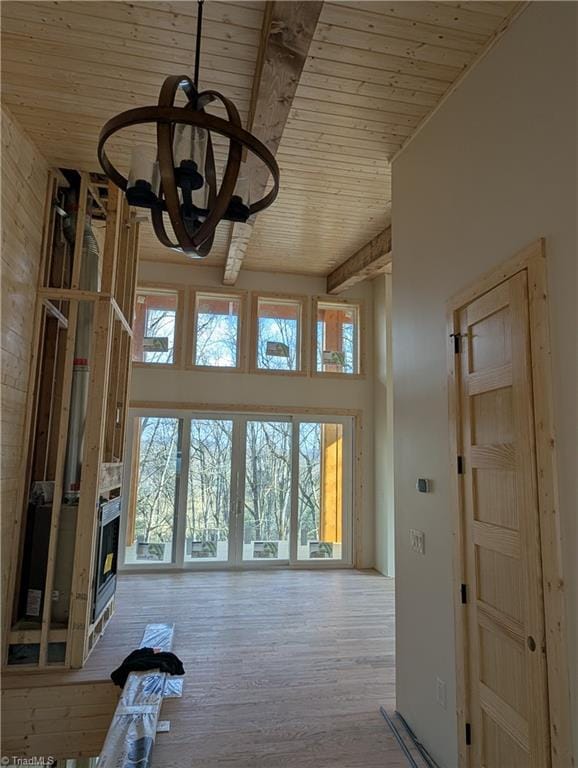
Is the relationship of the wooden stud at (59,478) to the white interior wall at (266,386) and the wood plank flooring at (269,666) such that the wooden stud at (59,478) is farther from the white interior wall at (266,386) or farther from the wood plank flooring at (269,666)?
the white interior wall at (266,386)

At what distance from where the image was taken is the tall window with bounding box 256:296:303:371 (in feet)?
22.4

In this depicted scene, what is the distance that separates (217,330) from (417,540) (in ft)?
15.3

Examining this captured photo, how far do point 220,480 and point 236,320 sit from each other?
233cm

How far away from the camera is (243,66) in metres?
2.71

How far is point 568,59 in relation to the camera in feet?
5.86

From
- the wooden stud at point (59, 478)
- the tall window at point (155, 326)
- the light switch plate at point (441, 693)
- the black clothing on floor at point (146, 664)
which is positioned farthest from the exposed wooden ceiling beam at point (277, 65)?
the tall window at point (155, 326)

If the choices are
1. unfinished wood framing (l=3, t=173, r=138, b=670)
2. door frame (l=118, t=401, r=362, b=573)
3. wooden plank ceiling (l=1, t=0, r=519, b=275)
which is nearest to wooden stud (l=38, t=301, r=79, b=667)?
unfinished wood framing (l=3, t=173, r=138, b=670)

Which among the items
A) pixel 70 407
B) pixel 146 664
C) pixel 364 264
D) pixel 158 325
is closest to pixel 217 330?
pixel 158 325

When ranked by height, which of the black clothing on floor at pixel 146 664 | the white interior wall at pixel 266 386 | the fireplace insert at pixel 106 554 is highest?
the white interior wall at pixel 266 386

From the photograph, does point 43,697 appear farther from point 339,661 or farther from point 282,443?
point 282,443

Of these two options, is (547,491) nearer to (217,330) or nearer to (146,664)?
(146,664)

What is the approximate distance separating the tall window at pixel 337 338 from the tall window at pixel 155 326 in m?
2.17

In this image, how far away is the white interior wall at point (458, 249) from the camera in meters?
1.75

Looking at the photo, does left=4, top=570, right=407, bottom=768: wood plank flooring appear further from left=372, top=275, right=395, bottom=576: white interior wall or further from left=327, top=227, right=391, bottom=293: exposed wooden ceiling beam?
left=327, top=227, right=391, bottom=293: exposed wooden ceiling beam
